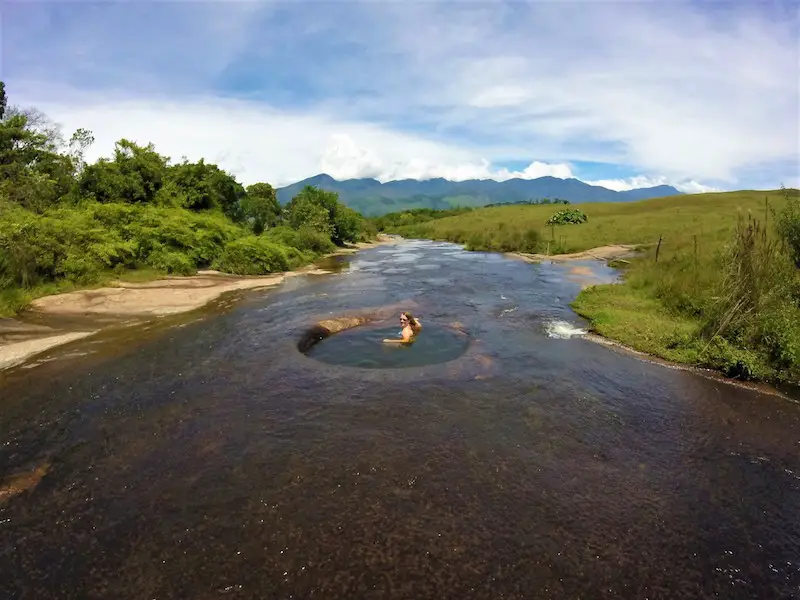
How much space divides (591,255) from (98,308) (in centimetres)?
5006

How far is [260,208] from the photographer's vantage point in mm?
58031

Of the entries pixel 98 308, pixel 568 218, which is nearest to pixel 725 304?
pixel 98 308

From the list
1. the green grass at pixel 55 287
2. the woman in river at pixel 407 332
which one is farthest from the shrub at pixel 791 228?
the green grass at pixel 55 287

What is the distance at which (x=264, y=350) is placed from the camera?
62.5 feet

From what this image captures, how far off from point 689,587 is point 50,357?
2140cm

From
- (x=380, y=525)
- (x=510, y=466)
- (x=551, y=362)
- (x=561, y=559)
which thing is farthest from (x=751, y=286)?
(x=380, y=525)

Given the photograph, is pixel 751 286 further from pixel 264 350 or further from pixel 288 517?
pixel 264 350

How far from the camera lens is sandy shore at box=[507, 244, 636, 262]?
173 ft

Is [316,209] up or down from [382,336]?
up

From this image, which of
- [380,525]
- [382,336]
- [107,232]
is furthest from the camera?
[107,232]

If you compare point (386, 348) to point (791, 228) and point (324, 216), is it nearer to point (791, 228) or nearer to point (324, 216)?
point (791, 228)

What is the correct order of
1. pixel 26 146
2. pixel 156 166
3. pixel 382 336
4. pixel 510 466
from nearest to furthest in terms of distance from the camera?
pixel 510 466 < pixel 382 336 < pixel 26 146 < pixel 156 166

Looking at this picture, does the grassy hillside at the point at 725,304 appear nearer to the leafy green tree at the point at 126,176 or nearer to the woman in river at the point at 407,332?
the woman in river at the point at 407,332

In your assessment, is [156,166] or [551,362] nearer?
[551,362]
